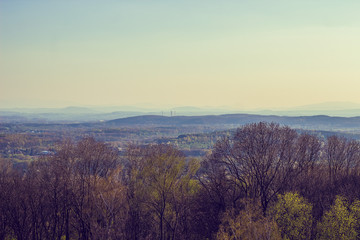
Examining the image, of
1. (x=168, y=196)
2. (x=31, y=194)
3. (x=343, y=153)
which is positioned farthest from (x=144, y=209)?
(x=343, y=153)

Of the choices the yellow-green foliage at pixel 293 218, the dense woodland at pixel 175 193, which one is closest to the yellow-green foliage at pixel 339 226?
the dense woodland at pixel 175 193

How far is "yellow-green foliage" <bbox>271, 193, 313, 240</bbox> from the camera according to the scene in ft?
103

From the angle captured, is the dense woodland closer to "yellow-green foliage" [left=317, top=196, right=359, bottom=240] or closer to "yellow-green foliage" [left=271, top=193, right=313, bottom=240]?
"yellow-green foliage" [left=271, top=193, right=313, bottom=240]

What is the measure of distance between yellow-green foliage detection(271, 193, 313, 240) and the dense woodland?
0.32 feet

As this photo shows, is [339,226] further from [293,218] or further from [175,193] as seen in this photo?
[175,193]

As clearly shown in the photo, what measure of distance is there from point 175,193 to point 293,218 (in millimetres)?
13617

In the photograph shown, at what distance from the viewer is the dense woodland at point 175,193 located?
3528 centimetres

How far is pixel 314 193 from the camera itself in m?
39.4

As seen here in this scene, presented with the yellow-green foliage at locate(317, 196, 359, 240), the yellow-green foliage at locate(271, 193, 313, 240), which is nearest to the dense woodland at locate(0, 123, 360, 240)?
the yellow-green foliage at locate(271, 193, 313, 240)

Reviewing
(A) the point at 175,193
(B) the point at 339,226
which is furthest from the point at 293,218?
(A) the point at 175,193

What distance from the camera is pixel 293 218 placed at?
32.8 meters

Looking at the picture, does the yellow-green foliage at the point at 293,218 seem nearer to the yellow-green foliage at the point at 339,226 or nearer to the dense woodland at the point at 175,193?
the dense woodland at the point at 175,193

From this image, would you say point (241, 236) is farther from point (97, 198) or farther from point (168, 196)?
point (97, 198)

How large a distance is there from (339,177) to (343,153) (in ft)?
23.3
